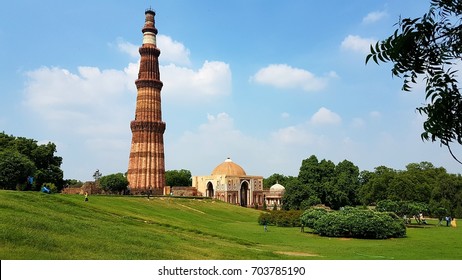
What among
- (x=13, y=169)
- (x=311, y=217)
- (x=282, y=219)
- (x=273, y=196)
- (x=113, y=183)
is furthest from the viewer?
(x=273, y=196)

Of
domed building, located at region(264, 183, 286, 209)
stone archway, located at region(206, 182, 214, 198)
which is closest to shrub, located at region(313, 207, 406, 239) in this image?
stone archway, located at region(206, 182, 214, 198)

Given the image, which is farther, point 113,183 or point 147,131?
point 147,131

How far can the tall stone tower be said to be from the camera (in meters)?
68.4

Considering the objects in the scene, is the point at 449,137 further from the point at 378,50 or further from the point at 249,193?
the point at 249,193

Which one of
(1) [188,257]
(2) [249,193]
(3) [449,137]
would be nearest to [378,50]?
(3) [449,137]

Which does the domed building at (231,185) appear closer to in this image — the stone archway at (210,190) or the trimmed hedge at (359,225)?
the stone archway at (210,190)

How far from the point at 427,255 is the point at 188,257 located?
41.1 feet

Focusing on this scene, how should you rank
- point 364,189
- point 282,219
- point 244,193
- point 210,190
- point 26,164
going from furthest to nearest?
1. point 244,193
2. point 210,190
3. point 364,189
4. point 26,164
5. point 282,219

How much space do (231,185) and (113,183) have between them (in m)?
22.6

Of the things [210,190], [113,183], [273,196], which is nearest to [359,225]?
[113,183]

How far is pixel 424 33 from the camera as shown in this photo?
4.81 metres

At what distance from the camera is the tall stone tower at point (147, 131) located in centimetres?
6838

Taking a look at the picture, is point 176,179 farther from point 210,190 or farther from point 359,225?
point 359,225

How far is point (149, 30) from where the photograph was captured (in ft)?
235
